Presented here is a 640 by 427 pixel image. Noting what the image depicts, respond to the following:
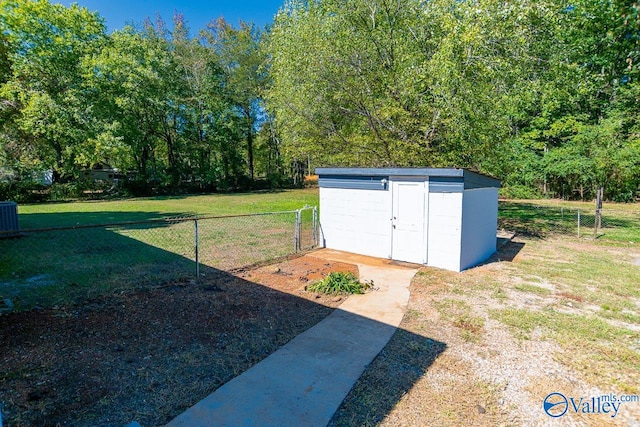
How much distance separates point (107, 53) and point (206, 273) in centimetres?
2532

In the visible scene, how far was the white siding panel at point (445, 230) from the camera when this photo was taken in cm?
707

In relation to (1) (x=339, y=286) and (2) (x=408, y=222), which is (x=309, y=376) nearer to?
(1) (x=339, y=286)

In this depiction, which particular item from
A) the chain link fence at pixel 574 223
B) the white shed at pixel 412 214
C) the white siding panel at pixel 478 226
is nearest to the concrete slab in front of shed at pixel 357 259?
the white shed at pixel 412 214

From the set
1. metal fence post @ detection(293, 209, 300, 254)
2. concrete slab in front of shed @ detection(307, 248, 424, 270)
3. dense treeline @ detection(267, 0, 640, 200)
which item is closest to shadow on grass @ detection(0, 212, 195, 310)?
metal fence post @ detection(293, 209, 300, 254)

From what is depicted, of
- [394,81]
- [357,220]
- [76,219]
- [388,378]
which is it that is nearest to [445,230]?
[357,220]

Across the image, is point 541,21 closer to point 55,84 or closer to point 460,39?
point 460,39

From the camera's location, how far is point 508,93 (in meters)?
10.6

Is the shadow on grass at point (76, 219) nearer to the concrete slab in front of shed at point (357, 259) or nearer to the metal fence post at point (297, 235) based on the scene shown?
the metal fence post at point (297, 235)

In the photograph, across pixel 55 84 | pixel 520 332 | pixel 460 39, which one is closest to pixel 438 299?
pixel 520 332

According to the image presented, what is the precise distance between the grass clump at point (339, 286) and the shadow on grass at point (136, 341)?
481mm

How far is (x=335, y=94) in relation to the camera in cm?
1139
